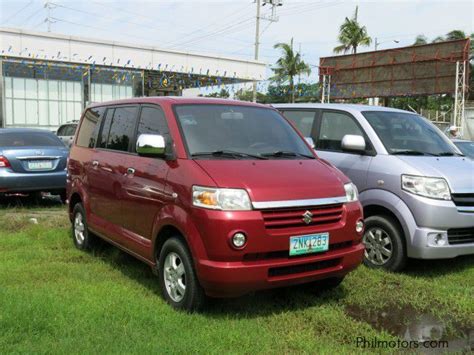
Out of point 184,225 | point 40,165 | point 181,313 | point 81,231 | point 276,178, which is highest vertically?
point 276,178

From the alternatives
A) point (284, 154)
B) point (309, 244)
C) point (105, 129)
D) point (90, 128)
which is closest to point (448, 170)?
point (284, 154)

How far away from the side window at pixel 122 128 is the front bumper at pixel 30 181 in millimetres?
3675

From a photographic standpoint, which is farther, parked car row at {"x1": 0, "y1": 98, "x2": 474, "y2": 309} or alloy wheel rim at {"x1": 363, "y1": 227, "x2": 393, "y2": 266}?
alloy wheel rim at {"x1": 363, "y1": 227, "x2": 393, "y2": 266}

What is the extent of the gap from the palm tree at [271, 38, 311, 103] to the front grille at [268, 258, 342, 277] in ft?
127

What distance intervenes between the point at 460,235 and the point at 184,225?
10.3 ft

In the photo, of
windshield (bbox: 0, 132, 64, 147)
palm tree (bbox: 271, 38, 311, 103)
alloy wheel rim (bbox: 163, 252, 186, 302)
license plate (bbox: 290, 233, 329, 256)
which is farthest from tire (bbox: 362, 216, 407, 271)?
palm tree (bbox: 271, 38, 311, 103)

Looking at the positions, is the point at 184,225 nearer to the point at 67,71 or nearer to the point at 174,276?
the point at 174,276

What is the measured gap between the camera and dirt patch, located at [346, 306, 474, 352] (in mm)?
3853

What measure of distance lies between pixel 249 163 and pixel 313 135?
2.63 m

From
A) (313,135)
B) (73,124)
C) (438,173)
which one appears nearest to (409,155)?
(438,173)

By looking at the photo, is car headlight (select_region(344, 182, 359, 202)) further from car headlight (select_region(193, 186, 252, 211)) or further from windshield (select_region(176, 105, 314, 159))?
car headlight (select_region(193, 186, 252, 211))

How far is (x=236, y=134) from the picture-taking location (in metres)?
4.67

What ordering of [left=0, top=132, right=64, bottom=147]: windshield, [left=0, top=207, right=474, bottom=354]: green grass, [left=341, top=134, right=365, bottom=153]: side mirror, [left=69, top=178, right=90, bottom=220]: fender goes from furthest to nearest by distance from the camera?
[left=0, top=132, right=64, bottom=147]: windshield → [left=69, top=178, right=90, bottom=220]: fender → [left=341, top=134, right=365, bottom=153]: side mirror → [left=0, top=207, right=474, bottom=354]: green grass

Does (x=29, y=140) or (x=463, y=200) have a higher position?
(x=29, y=140)
